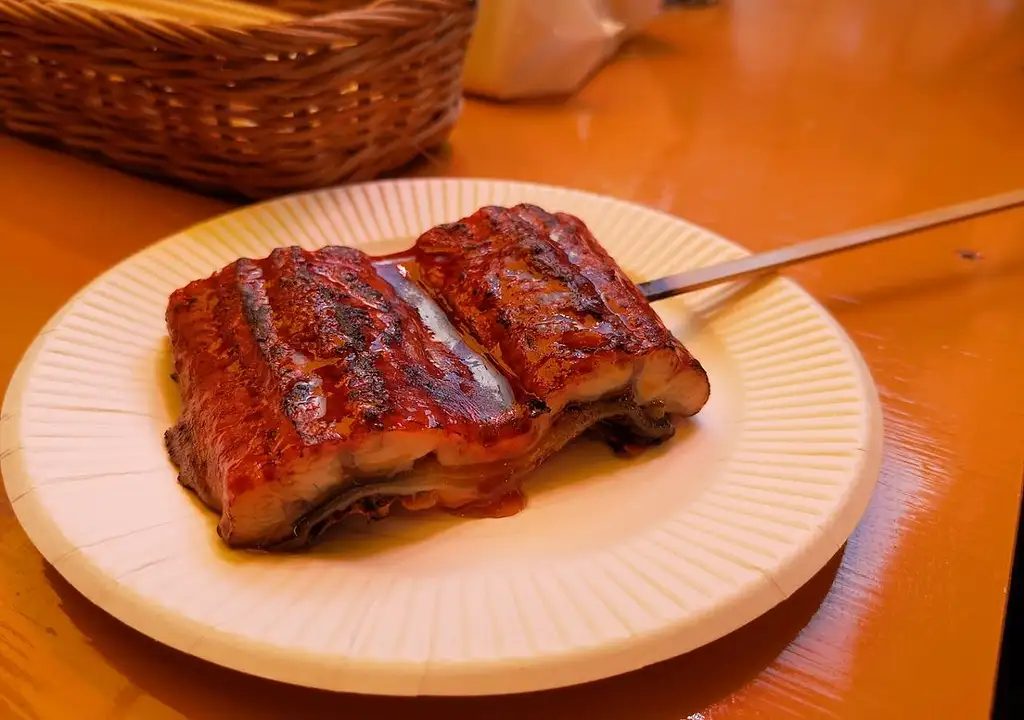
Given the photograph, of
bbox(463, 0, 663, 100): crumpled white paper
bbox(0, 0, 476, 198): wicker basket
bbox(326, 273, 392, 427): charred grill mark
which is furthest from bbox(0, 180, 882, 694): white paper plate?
bbox(463, 0, 663, 100): crumpled white paper

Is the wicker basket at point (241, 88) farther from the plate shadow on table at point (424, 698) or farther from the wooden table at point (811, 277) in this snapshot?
the plate shadow on table at point (424, 698)

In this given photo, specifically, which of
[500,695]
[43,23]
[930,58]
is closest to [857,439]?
[500,695]

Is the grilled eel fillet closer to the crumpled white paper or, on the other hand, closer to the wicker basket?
the wicker basket

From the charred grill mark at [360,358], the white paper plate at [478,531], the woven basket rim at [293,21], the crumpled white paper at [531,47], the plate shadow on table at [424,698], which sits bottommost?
the plate shadow on table at [424,698]

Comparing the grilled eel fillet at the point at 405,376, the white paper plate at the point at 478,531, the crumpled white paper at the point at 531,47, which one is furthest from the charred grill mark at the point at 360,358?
the crumpled white paper at the point at 531,47

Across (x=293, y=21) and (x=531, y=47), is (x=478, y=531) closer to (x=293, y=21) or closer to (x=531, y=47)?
(x=293, y=21)

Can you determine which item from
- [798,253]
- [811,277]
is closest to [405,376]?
[798,253]
